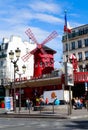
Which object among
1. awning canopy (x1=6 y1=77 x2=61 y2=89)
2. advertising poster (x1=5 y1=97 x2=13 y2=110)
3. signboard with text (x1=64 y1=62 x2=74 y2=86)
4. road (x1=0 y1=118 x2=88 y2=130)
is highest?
awning canopy (x1=6 y1=77 x2=61 y2=89)

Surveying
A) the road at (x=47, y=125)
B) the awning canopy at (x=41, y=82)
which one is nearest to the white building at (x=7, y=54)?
the awning canopy at (x=41, y=82)

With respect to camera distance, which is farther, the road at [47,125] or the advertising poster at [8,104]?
the advertising poster at [8,104]

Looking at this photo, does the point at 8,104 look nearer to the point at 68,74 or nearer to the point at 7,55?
the point at 68,74

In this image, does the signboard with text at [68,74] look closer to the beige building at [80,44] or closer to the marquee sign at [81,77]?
the marquee sign at [81,77]

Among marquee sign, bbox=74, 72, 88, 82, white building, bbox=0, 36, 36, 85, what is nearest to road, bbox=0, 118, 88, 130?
marquee sign, bbox=74, 72, 88, 82

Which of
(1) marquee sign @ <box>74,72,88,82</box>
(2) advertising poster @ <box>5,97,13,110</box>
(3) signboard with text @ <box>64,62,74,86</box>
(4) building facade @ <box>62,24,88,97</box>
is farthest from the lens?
(4) building facade @ <box>62,24,88,97</box>

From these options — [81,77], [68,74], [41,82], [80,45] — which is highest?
[80,45]

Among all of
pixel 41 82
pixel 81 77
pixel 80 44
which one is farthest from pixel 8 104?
pixel 80 44

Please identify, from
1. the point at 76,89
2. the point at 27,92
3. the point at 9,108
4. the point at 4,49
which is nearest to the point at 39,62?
the point at 27,92

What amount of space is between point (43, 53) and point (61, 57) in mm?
10316

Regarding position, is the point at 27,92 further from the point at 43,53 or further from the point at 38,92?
the point at 43,53

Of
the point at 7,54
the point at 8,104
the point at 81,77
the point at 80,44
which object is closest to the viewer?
the point at 8,104

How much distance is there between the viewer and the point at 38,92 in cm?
6888

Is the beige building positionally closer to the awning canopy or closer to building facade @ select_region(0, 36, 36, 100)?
the awning canopy
